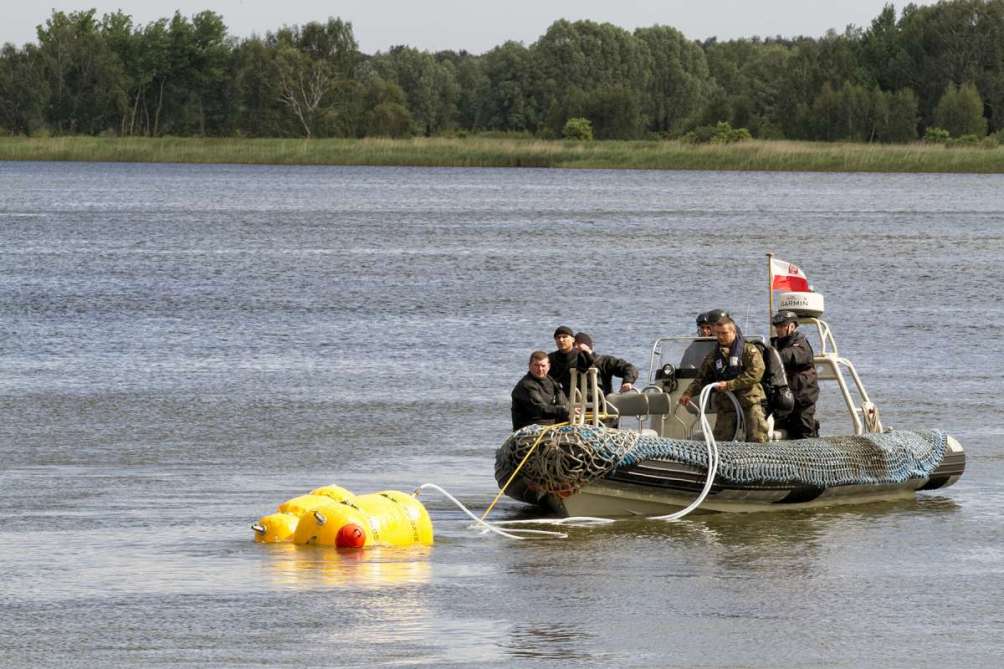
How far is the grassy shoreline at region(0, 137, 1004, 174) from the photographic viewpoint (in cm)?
9400

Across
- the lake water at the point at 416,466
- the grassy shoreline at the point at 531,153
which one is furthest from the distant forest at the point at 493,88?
the lake water at the point at 416,466

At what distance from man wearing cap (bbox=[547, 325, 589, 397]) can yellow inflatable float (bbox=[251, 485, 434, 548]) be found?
231cm

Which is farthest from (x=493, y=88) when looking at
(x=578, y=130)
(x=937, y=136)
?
(x=937, y=136)

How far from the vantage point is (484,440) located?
18812 millimetres

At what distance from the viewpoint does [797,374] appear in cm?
1517

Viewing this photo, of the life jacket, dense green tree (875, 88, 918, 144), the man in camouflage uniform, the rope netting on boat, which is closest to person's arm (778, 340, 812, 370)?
the man in camouflage uniform

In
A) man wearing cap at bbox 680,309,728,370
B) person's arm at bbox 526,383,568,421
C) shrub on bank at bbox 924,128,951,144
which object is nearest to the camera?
person's arm at bbox 526,383,568,421

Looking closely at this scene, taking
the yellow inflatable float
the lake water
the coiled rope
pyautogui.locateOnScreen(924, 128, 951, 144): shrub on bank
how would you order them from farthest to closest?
pyautogui.locateOnScreen(924, 128, 951, 144): shrub on bank < the coiled rope < the yellow inflatable float < the lake water

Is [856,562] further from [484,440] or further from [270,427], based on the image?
[270,427]

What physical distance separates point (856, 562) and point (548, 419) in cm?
285

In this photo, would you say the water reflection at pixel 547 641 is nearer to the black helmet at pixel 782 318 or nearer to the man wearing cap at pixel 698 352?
the man wearing cap at pixel 698 352

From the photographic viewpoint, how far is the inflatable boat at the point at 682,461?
1410 cm

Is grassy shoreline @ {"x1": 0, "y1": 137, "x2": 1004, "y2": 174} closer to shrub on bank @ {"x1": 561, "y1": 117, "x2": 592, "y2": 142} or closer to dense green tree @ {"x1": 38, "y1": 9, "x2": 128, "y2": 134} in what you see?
shrub on bank @ {"x1": 561, "y1": 117, "x2": 592, "y2": 142}

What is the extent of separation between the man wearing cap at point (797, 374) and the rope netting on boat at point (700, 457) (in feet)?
0.86
